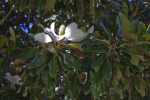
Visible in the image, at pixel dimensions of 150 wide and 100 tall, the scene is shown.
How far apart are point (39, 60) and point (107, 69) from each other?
1.34 feet

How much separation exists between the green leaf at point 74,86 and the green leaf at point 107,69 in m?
0.28

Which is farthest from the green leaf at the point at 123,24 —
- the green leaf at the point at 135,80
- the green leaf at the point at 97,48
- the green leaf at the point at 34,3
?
the green leaf at the point at 34,3

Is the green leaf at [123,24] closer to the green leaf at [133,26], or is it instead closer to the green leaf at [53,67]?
the green leaf at [133,26]

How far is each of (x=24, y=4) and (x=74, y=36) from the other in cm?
68

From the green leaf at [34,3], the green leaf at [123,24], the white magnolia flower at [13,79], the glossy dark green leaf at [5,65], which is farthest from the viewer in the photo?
the white magnolia flower at [13,79]

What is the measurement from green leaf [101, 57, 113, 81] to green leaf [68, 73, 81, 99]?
0.93 feet

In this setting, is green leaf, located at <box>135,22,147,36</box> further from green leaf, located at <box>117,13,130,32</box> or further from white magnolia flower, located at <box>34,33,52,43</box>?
white magnolia flower, located at <box>34,33,52,43</box>

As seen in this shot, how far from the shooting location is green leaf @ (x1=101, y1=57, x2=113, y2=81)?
5.26ft

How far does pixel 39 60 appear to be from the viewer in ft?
5.25

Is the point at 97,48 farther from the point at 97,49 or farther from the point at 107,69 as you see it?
the point at 107,69

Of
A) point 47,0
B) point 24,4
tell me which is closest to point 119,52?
point 47,0

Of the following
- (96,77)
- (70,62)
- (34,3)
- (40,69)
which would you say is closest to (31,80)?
(40,69)

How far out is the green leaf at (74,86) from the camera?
183cm

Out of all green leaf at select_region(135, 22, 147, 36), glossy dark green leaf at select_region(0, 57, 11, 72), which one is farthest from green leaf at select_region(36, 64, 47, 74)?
green leaf at select_region(135, 22, 147, 36)
